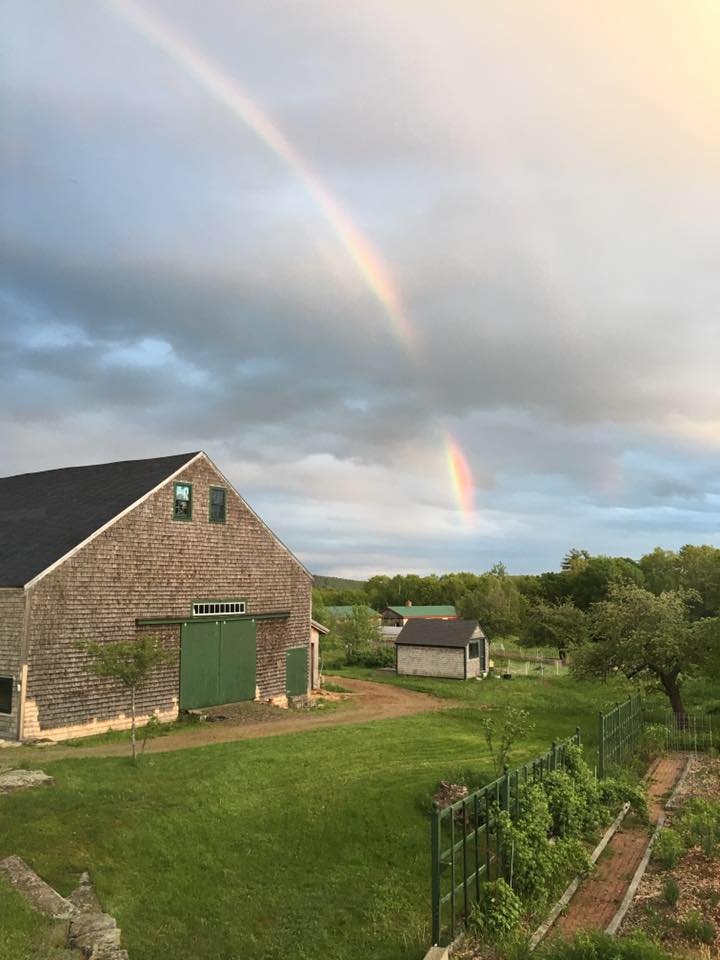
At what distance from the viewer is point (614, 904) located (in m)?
9.66

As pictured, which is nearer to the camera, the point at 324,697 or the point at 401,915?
the point at 401,915

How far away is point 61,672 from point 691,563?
107m

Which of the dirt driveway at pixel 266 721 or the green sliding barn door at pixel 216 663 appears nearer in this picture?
the dirt driveway at pixel 266 721

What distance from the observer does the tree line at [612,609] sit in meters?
25.0

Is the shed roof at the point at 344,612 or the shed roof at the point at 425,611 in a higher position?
the shed roof at the point at 344,612

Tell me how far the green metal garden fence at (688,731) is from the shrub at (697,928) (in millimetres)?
12868

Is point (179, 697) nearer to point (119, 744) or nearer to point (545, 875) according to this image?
point (119, 744)

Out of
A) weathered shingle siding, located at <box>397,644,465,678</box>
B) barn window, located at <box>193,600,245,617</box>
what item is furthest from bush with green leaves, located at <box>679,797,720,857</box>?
weathered shingle siding, located at <box>397,644,465,678</box>

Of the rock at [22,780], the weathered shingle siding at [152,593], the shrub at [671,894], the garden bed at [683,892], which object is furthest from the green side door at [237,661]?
the shrub at [671,894]

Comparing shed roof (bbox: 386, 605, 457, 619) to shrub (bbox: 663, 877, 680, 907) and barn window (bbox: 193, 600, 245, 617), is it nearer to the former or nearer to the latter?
barn window (bbox: 193, 600, 245, 617)

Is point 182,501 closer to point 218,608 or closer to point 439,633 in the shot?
point 218,608

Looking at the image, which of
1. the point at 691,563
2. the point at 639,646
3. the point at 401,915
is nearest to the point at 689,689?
the point at 639,646

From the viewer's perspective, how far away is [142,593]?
25.3m

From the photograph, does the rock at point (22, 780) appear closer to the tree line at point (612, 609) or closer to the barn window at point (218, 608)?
the barn window at point (218, 608)
